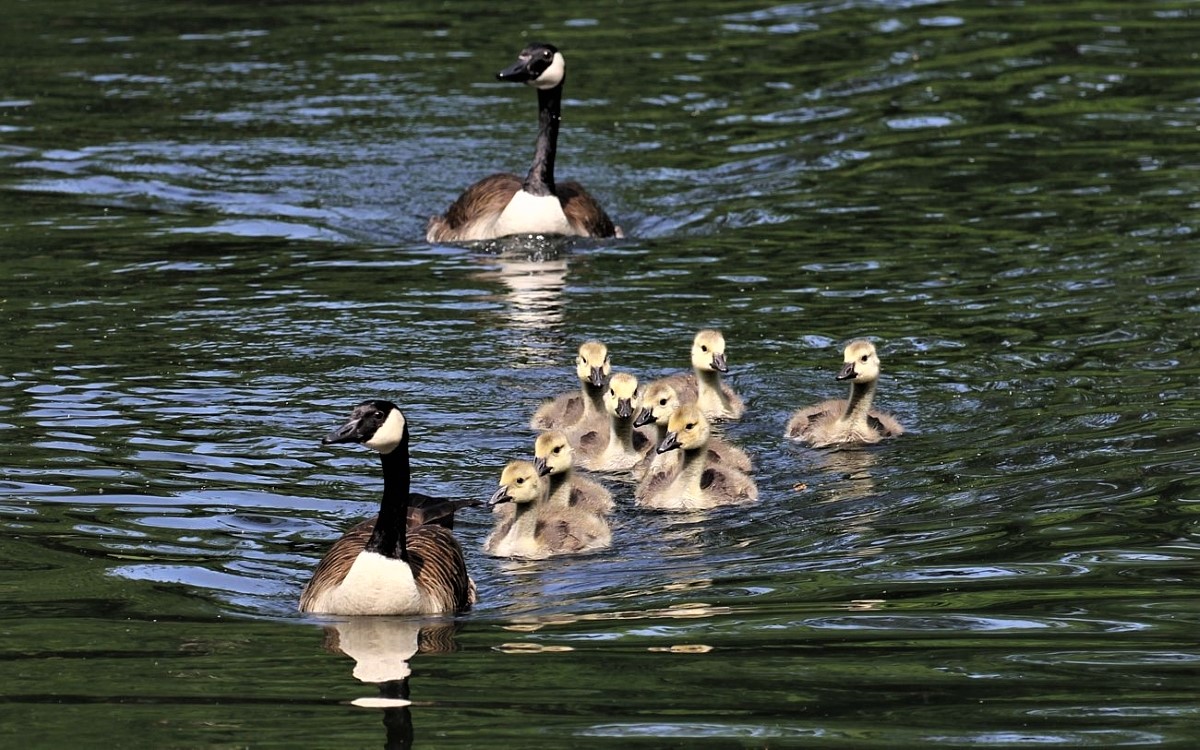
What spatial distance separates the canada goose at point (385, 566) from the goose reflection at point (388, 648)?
95 millimetres

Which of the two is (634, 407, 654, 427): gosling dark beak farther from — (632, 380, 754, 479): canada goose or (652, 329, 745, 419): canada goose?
(652, 329, 745, 419): canada goose

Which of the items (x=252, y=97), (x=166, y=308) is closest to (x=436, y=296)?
(x=166, y=308)

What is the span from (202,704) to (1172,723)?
3.78m

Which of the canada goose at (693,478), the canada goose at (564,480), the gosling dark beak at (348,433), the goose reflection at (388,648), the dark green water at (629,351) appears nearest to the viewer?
the goose reflection at (388,648)

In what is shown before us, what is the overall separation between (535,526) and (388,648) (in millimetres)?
1848

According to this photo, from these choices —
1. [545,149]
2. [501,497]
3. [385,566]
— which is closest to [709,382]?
[501,497]

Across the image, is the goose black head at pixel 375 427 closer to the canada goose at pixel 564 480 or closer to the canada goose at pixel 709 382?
the canada goose at pixel 564 480

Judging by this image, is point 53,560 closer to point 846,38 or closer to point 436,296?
point 436,296

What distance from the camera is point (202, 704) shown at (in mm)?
8391

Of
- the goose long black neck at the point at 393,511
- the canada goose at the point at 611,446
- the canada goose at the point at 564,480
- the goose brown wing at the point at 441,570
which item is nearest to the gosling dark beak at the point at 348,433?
the goose long black neck at the point at 393,511

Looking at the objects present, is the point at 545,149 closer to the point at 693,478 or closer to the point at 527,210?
the point at 527,210

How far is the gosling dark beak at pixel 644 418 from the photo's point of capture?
40.0ft

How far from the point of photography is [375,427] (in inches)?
387

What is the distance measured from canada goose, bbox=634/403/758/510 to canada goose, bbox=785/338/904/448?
1014 millimetres
